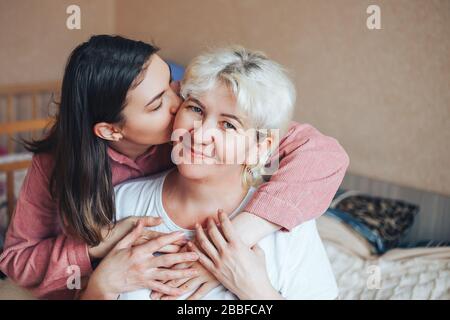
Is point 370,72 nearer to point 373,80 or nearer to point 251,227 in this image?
point 373,80

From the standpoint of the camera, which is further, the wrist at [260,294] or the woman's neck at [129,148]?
the woman's neck at [129,148]

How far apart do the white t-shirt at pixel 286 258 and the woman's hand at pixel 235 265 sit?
6 centimetres

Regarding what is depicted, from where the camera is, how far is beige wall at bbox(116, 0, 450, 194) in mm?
1824

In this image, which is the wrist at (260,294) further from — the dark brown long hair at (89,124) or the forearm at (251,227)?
the dark brown long hair at (89,124)

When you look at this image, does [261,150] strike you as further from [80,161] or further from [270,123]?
[80,161]

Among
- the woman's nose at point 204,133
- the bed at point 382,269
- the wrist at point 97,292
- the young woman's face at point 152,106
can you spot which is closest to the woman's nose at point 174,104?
the young woman's face at point 152,106

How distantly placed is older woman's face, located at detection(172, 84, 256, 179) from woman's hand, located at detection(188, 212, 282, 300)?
10 cm

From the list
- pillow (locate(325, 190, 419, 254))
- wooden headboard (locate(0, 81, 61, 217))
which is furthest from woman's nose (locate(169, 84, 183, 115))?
wooden headboard (locate(0, 81, 61, 217))

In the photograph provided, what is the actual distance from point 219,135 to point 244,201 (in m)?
0.20

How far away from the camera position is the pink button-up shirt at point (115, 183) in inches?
42.5

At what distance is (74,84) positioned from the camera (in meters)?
1.07

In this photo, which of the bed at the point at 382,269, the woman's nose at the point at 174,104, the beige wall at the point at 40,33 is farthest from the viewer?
the beige wall at the point at 40,33

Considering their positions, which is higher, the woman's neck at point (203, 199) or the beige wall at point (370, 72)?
the beige wall at point (370, 72)

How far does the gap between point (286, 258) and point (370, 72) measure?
1078mm
